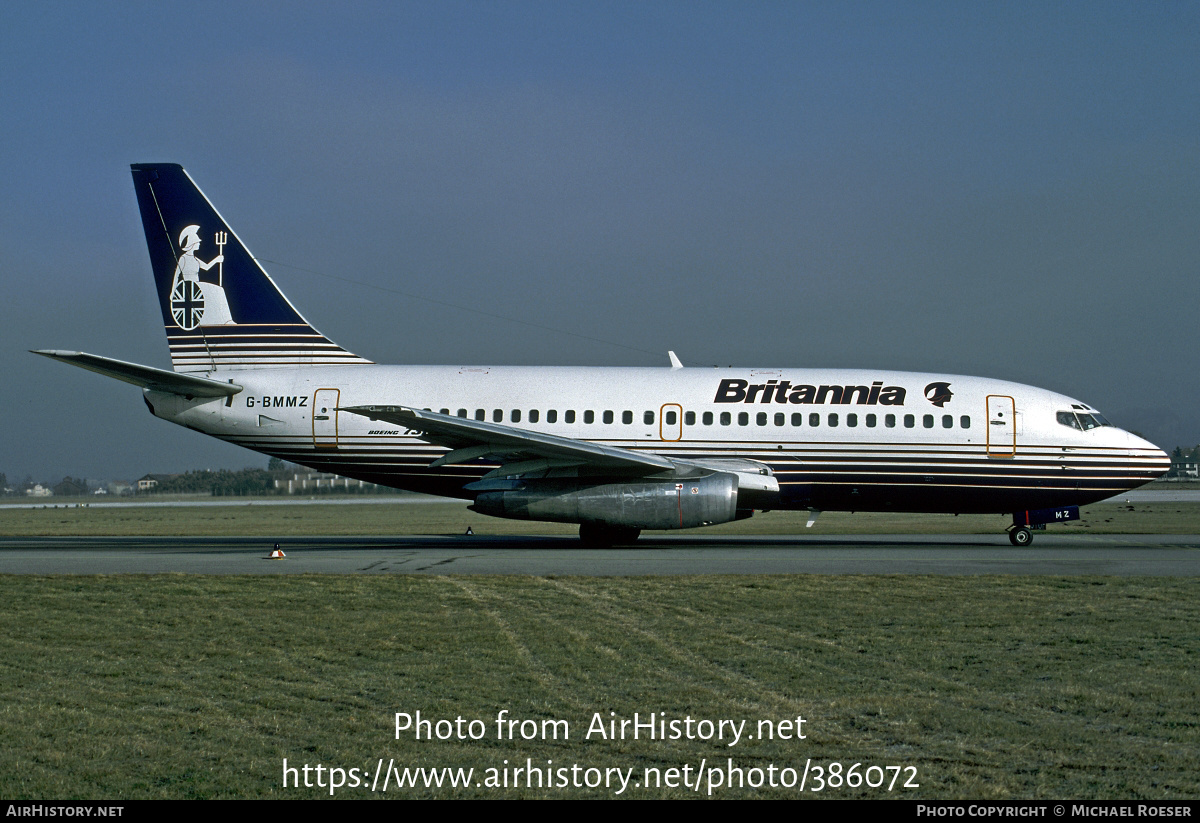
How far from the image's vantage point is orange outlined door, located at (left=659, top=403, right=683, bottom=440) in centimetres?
2084

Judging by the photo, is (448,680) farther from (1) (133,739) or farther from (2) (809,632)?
(2) (809,632)

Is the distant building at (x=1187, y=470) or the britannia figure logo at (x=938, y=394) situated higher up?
the britannia figure logo at (x=938, y=394)

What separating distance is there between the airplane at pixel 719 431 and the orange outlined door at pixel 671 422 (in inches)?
1.1

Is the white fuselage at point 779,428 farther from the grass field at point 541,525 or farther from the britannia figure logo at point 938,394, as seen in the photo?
the grass field at point 541,525

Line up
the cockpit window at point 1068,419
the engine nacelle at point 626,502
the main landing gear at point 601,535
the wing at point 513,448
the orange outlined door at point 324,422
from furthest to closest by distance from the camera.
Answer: the orange outlined door at point 324,422
the cockpit window at point 1068,419
the main landing gear at point 601,535
the engine nacelle at point 626,502
the wing at point 513,448

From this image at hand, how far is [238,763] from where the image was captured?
5.44 meters

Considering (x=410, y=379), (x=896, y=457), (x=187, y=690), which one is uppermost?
(x=410, y=379)

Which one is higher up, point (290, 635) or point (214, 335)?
point (214, 335)

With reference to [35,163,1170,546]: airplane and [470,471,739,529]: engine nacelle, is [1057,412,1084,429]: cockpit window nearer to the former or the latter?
[35,163,1170,546]: airplane

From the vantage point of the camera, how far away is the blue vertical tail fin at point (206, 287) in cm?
2259

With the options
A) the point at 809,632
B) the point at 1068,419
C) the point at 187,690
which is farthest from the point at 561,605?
the point at 1068,419

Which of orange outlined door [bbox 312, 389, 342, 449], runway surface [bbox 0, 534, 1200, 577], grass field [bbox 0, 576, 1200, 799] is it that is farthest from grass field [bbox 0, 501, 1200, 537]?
grass field [bbox 0, 576, 1200, 799]

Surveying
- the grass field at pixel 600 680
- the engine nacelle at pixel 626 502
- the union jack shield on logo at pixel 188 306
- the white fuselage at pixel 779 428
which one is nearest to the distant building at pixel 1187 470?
the white fuselage at pixel 779 428
